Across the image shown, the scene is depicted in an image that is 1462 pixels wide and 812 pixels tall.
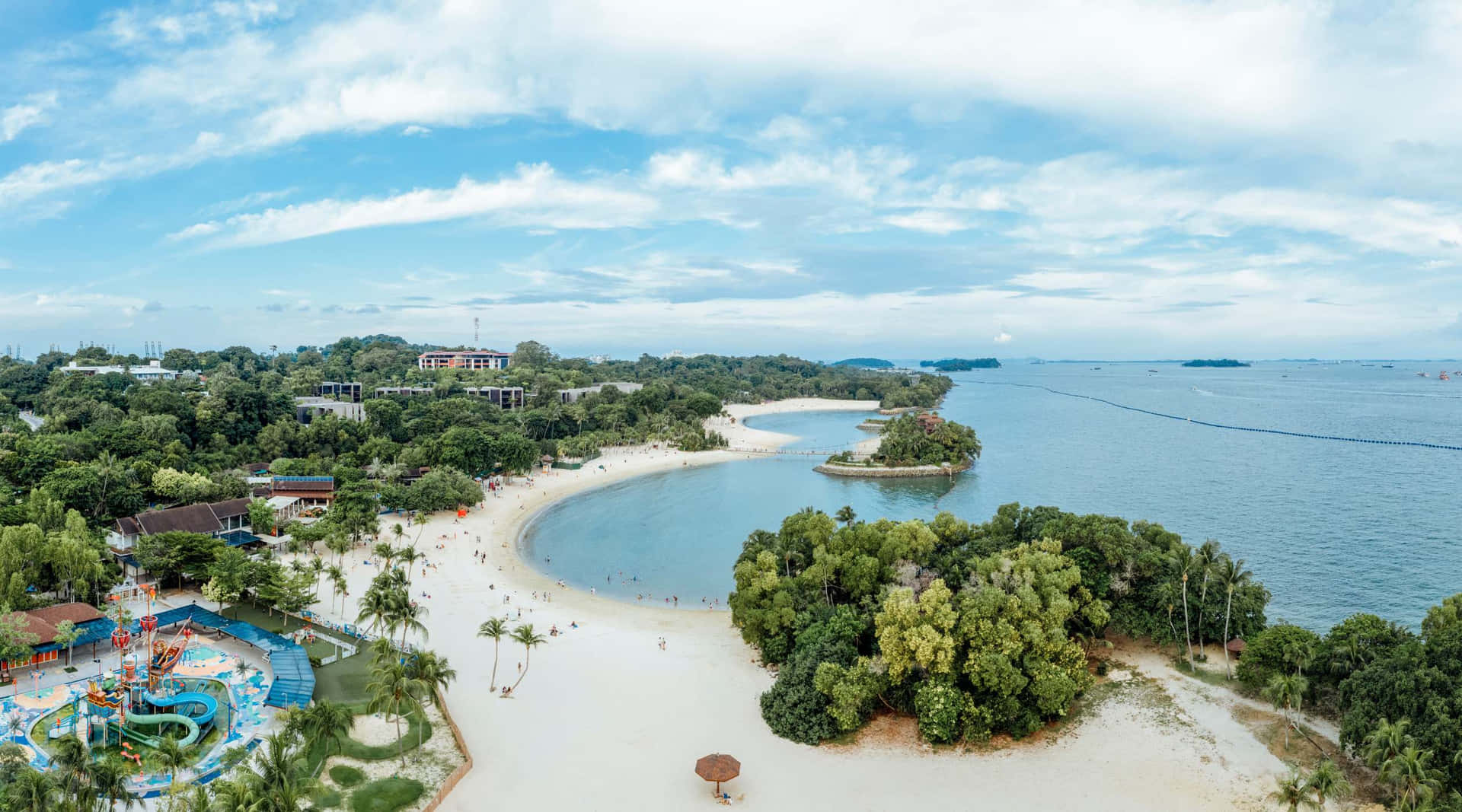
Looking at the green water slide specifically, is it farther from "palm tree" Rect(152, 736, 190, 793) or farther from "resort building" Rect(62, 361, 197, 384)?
"resort building" Rect(62, 361, 197, 384)

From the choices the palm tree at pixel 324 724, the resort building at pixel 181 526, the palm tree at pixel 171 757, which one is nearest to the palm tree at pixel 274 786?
the palm tree at pixel 324 724

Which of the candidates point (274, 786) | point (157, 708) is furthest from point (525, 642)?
point (274, 786)

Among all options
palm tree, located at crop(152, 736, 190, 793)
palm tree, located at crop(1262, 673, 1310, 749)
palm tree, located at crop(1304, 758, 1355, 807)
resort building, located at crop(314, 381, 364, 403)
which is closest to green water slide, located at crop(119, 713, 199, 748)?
palm tree, located at crop(152, 736, 190, 793)

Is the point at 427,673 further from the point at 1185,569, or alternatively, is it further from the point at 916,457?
the point at 916,457

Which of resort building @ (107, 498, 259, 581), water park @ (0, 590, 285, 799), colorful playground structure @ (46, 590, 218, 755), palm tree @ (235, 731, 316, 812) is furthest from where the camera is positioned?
resort building @ (107, 498, 259, 581)

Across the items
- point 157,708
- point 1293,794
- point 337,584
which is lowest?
point 157,708

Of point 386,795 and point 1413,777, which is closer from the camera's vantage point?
point 1413,777

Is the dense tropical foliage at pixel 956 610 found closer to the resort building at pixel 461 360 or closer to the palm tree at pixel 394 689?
the palm tree at pixel 394 689
